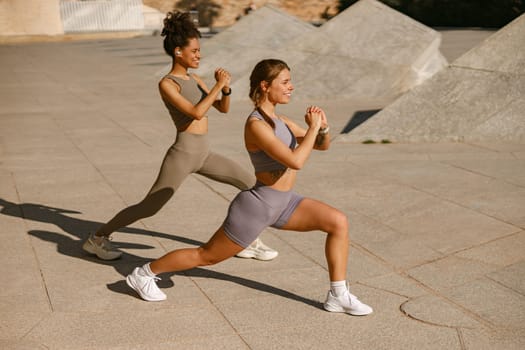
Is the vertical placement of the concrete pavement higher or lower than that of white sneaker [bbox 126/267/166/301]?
lower

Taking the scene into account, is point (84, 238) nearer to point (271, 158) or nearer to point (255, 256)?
point (255, 256)

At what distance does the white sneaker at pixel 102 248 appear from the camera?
215 inches

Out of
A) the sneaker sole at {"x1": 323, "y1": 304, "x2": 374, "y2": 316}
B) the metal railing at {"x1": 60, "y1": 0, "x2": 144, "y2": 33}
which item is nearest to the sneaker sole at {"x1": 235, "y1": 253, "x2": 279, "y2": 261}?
the sneaker sole at {"x1": 323, "y1": 304, "x2": 374, "y2": 316}

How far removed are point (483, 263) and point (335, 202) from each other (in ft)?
6.65

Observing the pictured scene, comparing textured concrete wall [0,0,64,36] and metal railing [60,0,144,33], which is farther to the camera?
metal railing [60,0,144,33]

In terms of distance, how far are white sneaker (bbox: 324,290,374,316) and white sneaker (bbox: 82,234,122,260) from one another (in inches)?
74.6

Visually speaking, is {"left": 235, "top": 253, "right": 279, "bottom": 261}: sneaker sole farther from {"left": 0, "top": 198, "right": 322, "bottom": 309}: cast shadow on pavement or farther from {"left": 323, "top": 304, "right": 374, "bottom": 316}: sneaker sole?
{"left": 323, "top": 304, "right": 374, "bottom": 316}: sneaker sole

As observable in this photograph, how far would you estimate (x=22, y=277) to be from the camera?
5.12 m

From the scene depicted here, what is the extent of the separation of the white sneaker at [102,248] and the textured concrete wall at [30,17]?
36708 millimetres

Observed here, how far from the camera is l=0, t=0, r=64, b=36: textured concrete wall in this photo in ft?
128

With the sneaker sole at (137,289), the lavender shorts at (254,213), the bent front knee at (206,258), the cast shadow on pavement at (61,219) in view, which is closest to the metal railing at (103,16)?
the cast shadow on pavement at (61,219)

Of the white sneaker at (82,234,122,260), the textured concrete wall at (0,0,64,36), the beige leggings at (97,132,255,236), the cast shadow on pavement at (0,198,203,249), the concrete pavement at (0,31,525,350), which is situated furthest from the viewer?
the textured concrete wall at (0,0,64,36)

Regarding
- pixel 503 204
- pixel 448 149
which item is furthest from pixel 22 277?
pixel 448 149

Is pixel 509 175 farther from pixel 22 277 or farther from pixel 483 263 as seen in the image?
pixel 22 277
